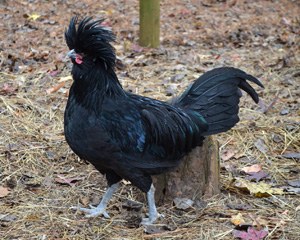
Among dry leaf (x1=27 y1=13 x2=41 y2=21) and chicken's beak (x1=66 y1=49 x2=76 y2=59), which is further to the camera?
dry leaf (x1=27 y1=13 x2=41 y2=21)

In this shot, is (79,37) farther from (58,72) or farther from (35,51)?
(35,51)

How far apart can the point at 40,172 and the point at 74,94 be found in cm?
139

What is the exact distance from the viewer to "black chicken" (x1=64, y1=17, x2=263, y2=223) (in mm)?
4016

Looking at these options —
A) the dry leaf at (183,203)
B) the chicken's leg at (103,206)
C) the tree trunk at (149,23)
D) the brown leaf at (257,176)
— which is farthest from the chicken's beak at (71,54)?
the tree trunk at (149,23)

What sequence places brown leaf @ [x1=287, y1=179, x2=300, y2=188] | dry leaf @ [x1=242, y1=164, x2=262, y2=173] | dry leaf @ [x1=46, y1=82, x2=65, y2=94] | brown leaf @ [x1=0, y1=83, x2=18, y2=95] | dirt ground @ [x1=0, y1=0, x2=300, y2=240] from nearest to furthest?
dirt ground @ [x1=0, y1=0, x2=300, y2=240] < brown leaf @ [x1=287, y1=179, x2=300, y2=188] < dry leaf @ [x1=242, y1=164, x2=262, y2=173] < brown leaf @ [x1=0, y1=83, x2=18, y2=95] < dry leaf @ [x1=46, y1=82, x2=65, y2=94]

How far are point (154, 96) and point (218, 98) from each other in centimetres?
236

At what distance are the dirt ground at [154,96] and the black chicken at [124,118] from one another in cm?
37

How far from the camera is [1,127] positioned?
596cm

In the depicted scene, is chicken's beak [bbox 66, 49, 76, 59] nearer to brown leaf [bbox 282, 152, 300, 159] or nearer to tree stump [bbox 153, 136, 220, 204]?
tree stump [bbox 153, 136, 220, 204]

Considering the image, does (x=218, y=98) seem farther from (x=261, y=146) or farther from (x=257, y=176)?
(x=261, y=146)

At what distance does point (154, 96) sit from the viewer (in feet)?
22.8

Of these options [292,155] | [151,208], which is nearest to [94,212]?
[151,208]

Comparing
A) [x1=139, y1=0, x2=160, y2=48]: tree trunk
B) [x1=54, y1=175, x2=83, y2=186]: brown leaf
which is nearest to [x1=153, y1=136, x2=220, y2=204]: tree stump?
[x1=54, y1=175, x2=83, y2=186]: brown leaf

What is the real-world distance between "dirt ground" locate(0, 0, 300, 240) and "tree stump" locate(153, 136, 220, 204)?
154 mm
